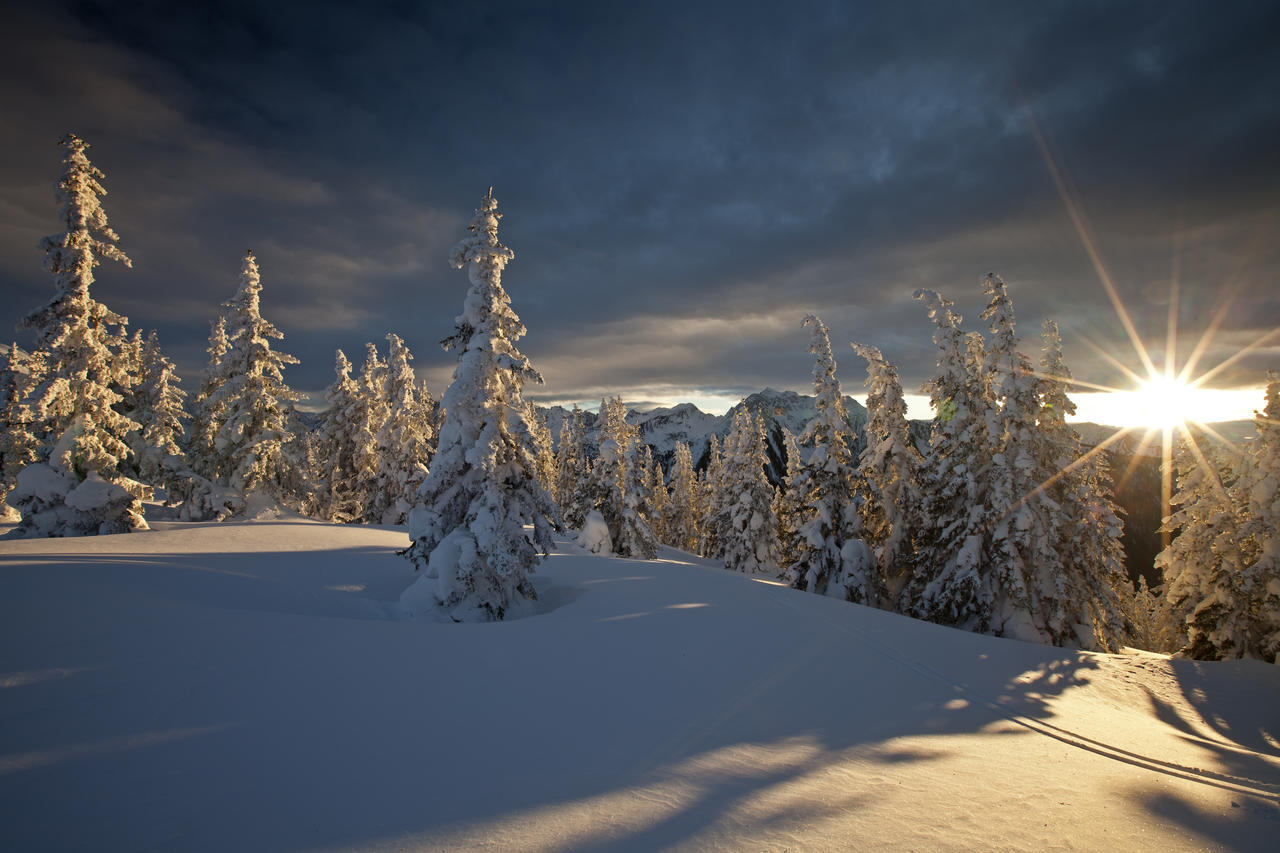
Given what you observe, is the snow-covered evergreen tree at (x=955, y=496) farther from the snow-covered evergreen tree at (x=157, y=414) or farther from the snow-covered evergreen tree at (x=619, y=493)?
the snow-covered evergreen tree at (x=157, y=414)

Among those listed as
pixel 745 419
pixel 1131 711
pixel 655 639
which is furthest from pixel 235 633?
pixel 745 419

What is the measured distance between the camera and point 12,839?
12.5 feet

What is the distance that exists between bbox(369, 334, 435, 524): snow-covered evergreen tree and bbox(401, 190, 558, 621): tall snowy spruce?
2386cm

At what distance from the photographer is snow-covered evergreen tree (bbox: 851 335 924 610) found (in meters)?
25.5

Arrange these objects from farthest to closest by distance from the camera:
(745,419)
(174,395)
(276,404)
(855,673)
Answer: (745,419), (174,395), (276,404), (855,673)

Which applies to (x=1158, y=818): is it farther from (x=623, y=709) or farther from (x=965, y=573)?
(x=965, y=573)

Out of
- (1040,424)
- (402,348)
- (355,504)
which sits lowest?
(355,504)

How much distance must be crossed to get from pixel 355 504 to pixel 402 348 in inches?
500

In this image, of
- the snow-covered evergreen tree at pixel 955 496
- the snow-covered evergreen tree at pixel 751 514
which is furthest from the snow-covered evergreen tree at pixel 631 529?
the snow-covered evergreen tree at pixel 955 496

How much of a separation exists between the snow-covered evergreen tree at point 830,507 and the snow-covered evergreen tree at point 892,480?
0.95m

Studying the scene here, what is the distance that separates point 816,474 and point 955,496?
609 centimetres

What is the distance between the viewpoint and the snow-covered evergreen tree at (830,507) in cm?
2441

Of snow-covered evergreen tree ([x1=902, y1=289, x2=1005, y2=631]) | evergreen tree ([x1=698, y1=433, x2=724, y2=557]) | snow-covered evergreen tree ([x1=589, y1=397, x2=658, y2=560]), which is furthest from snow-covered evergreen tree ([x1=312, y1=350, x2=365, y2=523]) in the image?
snow-covered evergreen tree ([x1=902, y1=289, x2=1005, y2=631])

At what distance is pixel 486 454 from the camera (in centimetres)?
1378
